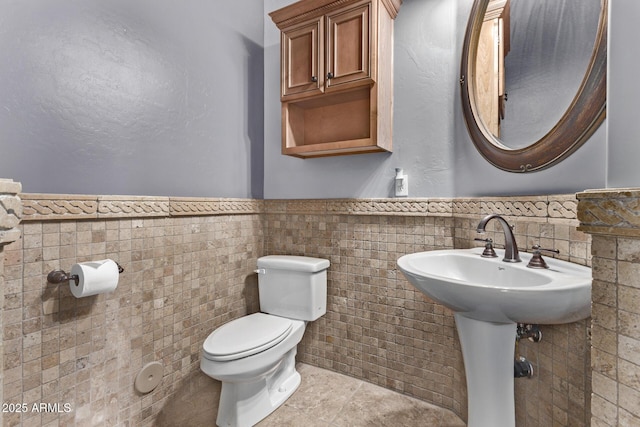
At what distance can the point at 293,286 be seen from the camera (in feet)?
5.67

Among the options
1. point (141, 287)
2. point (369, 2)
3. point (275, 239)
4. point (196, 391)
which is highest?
point (369, 2)

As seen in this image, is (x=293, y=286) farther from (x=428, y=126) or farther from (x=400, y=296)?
(x=428, y=126)

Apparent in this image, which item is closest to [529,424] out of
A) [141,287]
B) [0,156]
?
[141,287]

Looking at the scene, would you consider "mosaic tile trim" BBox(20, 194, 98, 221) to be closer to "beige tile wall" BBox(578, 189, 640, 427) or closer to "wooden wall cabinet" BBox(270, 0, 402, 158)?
"wooden wall cabinet" BBox(270, 0, 402, 158)

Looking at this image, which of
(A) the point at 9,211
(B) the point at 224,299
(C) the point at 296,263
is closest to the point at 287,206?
(C) the point at 296,263

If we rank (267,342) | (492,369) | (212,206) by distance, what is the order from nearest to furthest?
(492,369)
(267,342)
(212,206)

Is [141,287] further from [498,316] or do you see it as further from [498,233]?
[498,233]

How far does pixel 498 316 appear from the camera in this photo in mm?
811

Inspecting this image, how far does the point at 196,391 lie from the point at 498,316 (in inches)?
59.9

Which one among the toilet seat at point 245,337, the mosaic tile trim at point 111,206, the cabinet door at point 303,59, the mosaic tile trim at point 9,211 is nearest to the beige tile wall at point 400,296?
the toilet seat at point 245,337

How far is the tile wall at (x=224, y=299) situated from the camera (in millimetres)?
978

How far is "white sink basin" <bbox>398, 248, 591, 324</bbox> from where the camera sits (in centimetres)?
70

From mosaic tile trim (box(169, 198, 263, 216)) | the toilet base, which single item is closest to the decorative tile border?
mosaic tile trim (box(169, 198, 263, 216))

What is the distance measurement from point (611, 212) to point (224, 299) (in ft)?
5.63
